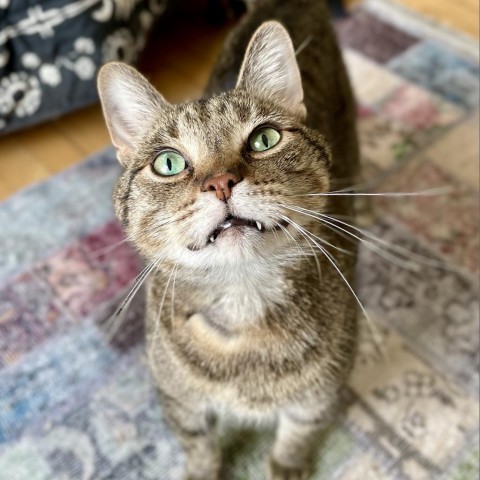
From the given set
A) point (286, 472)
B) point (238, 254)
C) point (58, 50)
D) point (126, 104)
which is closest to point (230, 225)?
point (238, 254)

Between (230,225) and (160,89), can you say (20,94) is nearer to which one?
(160,89)

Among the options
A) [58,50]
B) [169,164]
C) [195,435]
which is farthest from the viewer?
[58,50]

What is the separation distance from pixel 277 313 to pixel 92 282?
0.72 metres

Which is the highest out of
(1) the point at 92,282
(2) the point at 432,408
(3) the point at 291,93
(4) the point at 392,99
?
(3) the point at 291,93

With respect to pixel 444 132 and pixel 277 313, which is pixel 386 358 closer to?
pixel 277 313

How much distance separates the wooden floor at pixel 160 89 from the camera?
1737 millimetres

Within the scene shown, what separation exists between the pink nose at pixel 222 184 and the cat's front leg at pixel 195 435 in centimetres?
44

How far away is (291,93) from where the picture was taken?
939 mm

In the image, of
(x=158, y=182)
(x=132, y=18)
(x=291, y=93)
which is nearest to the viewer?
(x=158, y=182)

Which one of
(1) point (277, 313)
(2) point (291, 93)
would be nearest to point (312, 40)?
(2) point (291, 93)

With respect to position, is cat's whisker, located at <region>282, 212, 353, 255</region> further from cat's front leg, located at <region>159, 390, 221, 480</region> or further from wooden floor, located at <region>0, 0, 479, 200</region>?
wooden floor, located at <region>0, 0, 479, 200</region>

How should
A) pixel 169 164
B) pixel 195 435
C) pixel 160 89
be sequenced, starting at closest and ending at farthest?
pixel 169 164
pixel 195 435
pixel 160 89

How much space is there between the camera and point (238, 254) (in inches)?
30.2

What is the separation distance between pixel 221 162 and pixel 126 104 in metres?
0.23
